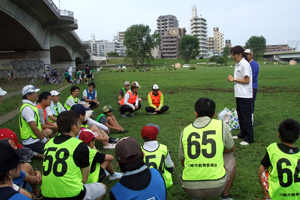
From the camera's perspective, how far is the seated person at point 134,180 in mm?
2080

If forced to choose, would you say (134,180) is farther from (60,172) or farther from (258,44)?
(258,44)

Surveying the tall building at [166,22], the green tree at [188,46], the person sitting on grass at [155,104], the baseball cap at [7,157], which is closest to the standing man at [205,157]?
the baseball cap at [7,157]

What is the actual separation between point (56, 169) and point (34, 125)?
2.44 metres

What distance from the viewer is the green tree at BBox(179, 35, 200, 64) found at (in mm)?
102188

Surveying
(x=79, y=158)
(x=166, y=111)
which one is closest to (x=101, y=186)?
(x=79, y=158)

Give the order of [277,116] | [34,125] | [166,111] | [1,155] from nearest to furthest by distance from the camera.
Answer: [1,155] → [34,125] → [277,116] → [166,111]

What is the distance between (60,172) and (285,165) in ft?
8.43

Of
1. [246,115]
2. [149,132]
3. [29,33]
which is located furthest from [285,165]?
[29,33]

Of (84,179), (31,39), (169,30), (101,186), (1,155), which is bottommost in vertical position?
(101,186)

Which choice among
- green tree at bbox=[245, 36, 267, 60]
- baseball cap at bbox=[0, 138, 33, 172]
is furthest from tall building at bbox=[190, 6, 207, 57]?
baseball cap at bbox=[0, 138, 33, 172]

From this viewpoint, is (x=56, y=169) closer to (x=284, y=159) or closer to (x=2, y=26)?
(x=284, y=159)

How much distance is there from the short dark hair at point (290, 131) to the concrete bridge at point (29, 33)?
22413 millimetres

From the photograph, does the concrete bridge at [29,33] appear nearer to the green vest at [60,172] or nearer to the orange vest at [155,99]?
the orange vest at [155,99]

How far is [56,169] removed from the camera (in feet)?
8.56
